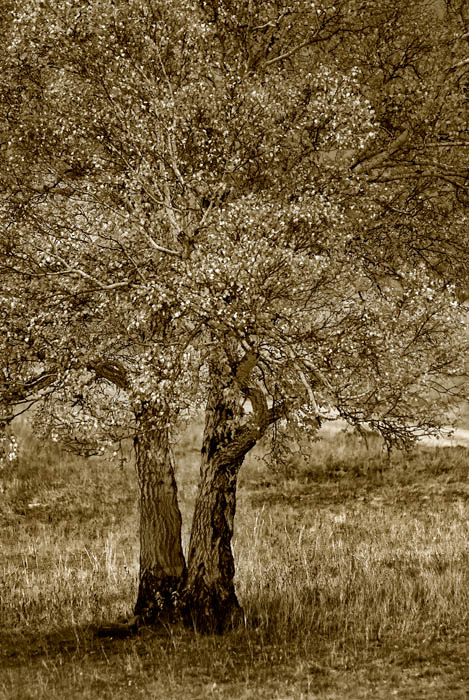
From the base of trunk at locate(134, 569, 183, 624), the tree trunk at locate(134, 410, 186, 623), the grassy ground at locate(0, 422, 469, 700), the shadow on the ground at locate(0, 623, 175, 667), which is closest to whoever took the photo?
the grassy ground at locate(0, 422, 469, 700)

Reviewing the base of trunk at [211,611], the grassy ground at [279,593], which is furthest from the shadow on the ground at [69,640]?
the base of trunk at [211,611]

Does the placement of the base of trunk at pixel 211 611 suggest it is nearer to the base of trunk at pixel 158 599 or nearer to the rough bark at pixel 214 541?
the rough bark at pixel 214 541

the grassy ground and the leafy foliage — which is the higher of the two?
the leafy foliage

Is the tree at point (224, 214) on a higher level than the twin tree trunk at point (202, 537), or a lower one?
higher

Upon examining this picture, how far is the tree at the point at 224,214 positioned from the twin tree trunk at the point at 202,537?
0.04 metres

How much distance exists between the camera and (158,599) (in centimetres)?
1571

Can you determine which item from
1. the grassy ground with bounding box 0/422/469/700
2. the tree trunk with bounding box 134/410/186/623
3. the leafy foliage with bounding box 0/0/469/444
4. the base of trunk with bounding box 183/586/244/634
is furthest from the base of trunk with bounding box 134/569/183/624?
the leafy foliage with bounding box 0/0/469/444

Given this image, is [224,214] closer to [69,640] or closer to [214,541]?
[214,541]

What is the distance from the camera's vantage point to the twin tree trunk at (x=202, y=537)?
14.9 meters

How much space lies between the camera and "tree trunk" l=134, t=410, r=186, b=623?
51.4 feet

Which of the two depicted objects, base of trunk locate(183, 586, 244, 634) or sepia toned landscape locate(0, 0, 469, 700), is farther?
base of trunk locate(183, 586, 244, 634)

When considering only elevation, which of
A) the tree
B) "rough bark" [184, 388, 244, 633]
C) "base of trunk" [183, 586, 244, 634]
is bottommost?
"base of trunk" [183, 586, 244, 634]

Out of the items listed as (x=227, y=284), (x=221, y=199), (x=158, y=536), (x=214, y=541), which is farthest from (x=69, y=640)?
(x=221, y=199)

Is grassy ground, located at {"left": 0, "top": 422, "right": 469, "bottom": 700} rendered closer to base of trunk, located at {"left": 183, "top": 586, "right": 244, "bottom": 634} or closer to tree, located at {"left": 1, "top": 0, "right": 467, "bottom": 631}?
base of trunk, located at {"left": 183, "top": 586, "right": 244, "bottom": 634}
